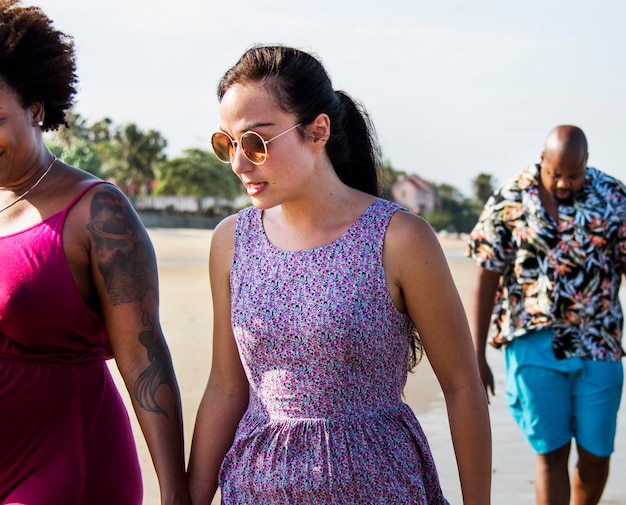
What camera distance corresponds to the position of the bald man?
5098 millimetres

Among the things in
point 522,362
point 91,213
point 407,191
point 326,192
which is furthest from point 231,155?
point 407,191

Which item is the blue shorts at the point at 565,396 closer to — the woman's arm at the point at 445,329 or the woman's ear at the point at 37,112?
the woman's arm at the point at 445,329

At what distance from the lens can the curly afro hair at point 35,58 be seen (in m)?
2.97

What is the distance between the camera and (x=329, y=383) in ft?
8.82

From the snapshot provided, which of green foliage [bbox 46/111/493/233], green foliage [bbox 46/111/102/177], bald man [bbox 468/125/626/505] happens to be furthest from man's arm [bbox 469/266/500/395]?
green foliage [bbox 46/111/493/233]

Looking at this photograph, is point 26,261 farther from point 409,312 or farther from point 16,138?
point 409,312

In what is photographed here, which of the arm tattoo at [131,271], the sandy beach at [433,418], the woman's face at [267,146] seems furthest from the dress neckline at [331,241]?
the sandy beach at [433,418]

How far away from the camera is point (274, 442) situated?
8.91 ft

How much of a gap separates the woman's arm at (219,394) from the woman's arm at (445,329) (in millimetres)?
511

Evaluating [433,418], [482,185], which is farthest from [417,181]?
[433,418]

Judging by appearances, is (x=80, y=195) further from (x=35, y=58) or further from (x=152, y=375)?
(x=152, y=375)

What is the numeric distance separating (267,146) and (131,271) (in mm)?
604

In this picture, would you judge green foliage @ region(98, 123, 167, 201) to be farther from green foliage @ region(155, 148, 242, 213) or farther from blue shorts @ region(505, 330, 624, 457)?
blue shorts @ region(505, 330, 624, 457)

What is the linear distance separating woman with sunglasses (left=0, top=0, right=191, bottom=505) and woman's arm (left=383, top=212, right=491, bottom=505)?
778 millimetres
